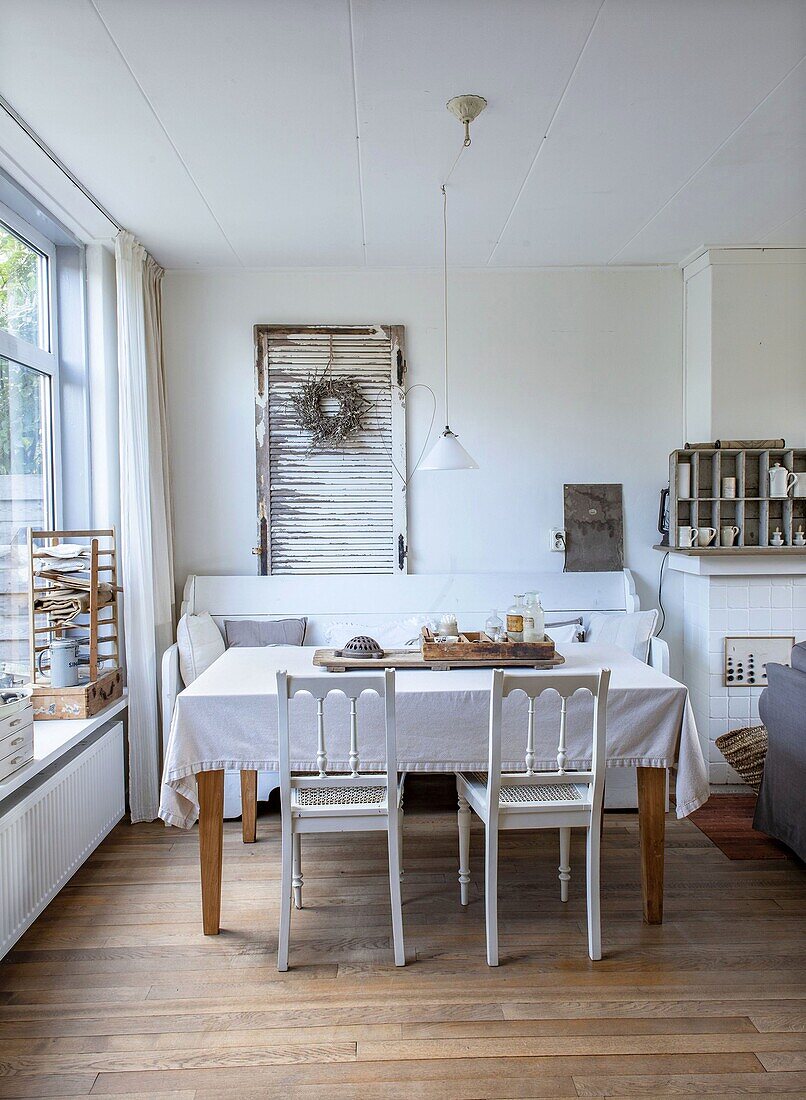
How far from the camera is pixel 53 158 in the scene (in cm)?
279

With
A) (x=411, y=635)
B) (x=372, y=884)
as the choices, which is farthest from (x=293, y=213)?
(x=372, y=884)

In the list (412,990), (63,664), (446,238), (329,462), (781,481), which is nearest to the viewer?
(412,990)

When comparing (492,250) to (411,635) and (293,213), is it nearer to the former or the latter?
(293,213)

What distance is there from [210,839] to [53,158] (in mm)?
2450

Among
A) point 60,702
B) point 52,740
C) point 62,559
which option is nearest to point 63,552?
point 62,559

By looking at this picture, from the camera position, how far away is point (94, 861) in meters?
3.13

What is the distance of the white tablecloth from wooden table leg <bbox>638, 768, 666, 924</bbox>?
0.06 m

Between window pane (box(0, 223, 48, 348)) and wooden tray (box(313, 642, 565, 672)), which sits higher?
window pane (box(0, 223, 48, 348))

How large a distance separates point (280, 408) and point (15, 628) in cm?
172

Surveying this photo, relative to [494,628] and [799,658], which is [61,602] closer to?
[494,628]

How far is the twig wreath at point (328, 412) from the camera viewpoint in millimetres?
4055

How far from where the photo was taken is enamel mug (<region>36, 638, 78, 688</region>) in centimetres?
309

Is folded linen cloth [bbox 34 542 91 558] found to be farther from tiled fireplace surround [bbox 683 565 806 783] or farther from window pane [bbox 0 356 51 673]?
tiled fireplace surround [bbox 683 565 806 783]

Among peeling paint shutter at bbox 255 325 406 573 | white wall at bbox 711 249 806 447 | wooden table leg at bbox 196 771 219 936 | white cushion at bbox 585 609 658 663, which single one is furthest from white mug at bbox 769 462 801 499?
wooden table leg at bbox 196 771 219 936
